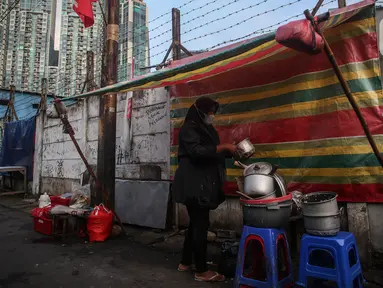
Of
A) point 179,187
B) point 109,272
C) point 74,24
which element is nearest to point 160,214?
point 109,272

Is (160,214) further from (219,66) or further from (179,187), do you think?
(219,66)

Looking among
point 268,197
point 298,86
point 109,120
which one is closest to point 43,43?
point 109,120

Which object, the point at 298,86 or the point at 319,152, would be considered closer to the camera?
the point at 319,152

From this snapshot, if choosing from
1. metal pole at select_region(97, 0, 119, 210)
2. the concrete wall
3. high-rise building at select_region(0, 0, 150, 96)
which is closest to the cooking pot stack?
the concrete wall

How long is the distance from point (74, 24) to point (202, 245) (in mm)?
16694

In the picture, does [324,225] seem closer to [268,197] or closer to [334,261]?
[334,261]

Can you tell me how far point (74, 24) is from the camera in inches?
627

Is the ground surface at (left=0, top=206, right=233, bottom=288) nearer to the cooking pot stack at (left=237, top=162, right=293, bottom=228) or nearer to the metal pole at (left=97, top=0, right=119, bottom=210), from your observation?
the cooking pot stack at (left=237, top=162, right=293, bottom=228)

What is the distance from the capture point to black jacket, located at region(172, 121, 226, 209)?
274 centimetres

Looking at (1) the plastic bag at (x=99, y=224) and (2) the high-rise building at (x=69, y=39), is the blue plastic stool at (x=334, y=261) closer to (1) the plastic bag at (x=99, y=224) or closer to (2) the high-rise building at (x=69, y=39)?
(1) the plastic bag at (x=99, y=224)

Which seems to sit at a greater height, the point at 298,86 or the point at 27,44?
the point at 27,44

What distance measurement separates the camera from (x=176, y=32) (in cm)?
569

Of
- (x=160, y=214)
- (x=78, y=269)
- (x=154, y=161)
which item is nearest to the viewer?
(x=78, y=269)

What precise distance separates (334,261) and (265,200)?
650 millimetres
